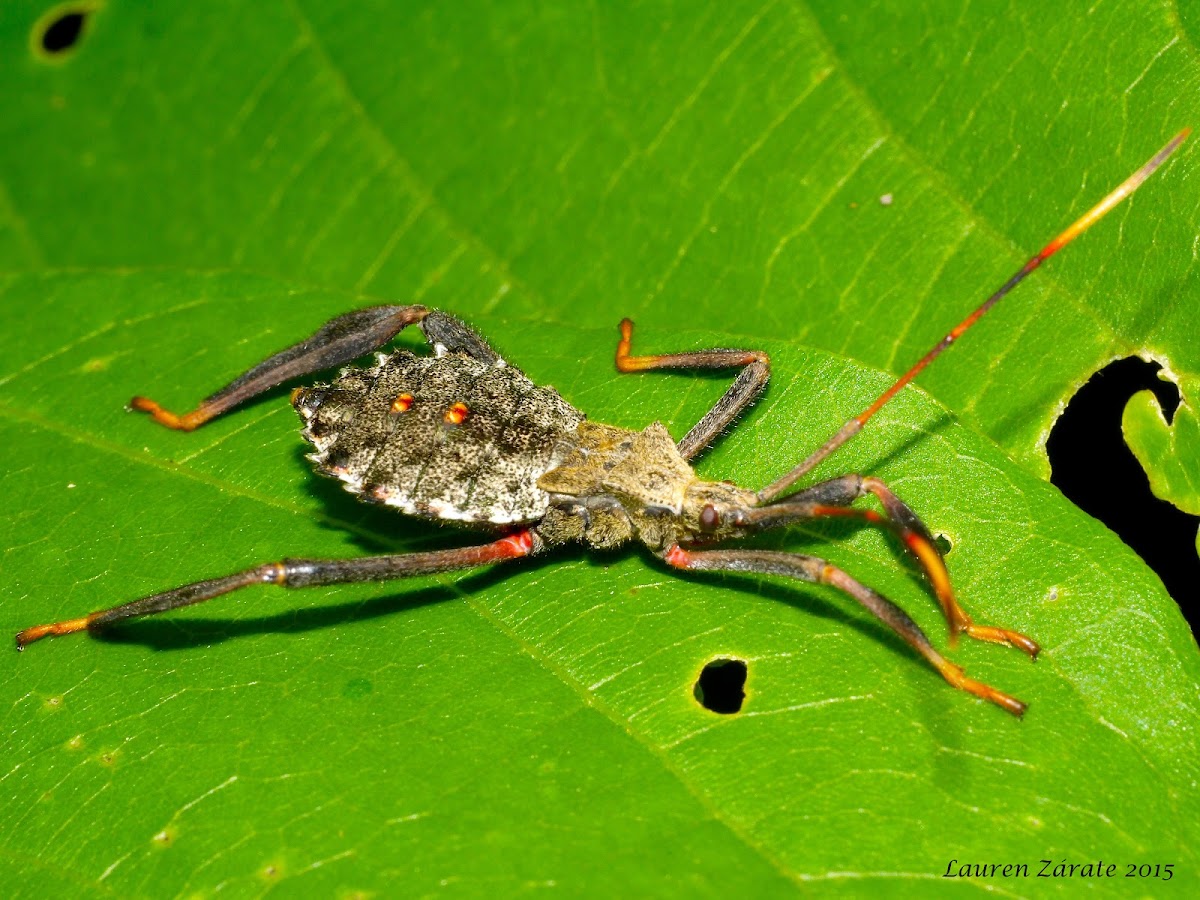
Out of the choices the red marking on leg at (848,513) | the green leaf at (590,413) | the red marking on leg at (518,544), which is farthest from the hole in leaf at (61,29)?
the red marking on leg at (848,513)

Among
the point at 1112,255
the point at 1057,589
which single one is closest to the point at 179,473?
the point at 1057,589

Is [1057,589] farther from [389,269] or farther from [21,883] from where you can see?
[389,269]

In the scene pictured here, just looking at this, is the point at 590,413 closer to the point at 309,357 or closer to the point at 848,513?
the point at 309,357

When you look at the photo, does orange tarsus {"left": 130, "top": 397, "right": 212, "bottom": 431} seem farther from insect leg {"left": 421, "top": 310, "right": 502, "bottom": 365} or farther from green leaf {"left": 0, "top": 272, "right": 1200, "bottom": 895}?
insect leg {"left": 421, "top": 310, "right": 502, "bottom": 365}

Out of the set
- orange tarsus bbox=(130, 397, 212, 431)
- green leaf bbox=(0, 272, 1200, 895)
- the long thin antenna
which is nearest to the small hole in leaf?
green leaf bbox=(0, 272, 1200, 895)

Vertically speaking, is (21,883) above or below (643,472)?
below

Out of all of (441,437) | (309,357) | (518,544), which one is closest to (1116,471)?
(518,544)
